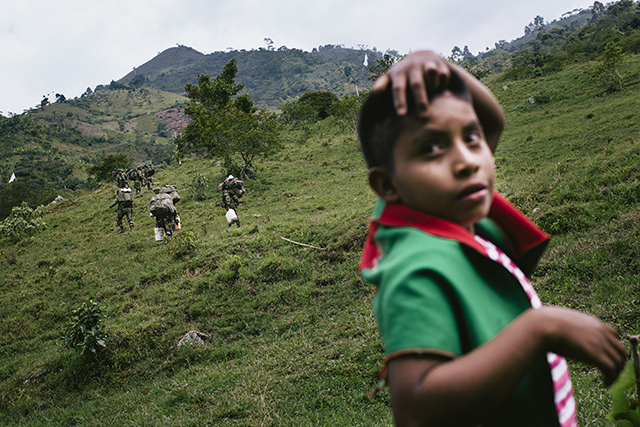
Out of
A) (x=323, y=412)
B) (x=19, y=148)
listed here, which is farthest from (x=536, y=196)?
(x=19, y=148)

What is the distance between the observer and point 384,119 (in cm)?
105

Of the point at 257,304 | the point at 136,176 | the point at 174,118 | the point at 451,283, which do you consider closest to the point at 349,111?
the point at 136,176

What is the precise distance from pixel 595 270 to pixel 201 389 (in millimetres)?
5115

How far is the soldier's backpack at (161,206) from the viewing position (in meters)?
11.4

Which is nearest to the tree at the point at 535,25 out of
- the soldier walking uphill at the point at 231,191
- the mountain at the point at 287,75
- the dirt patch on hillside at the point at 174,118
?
the mountain at the point at 287,75

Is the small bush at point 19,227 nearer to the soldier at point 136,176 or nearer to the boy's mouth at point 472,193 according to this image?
the soldier at point 136,176

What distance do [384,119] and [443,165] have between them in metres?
0.20

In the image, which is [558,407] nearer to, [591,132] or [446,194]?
[446,194]

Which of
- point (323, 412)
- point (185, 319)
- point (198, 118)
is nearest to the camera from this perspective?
point (323, 412)

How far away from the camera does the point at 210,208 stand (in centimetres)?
1641

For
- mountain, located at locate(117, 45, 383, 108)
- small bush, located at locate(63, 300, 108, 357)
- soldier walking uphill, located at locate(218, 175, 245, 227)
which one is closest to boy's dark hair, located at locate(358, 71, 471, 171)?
small bush, located at locate(63, 300, 108, 357)

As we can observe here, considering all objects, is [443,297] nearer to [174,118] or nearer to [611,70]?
[611,70]

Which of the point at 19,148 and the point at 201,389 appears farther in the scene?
the point at 19,148

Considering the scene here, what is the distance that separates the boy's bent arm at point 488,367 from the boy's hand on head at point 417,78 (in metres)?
0.53
